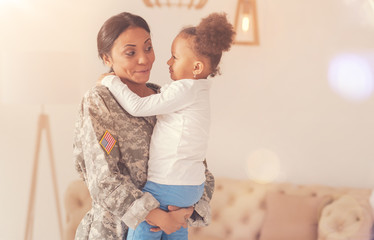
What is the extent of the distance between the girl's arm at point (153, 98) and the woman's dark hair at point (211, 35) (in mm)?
129

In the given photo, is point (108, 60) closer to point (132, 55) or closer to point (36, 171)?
point (132, 55)

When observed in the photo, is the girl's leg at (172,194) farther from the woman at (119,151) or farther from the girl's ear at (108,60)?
the girl's ear at (108,60)

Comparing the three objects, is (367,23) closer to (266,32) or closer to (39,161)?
(266,32)

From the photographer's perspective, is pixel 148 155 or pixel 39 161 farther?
pixel 39 161

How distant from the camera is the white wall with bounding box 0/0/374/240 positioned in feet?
10.4

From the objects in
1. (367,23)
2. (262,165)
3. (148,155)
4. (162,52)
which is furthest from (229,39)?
(367,23)

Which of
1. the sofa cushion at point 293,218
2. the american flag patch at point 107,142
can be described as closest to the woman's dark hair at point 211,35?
the american flag patch at point 107,142

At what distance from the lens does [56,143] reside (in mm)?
3172

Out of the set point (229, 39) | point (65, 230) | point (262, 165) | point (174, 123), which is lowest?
point (65, 230)

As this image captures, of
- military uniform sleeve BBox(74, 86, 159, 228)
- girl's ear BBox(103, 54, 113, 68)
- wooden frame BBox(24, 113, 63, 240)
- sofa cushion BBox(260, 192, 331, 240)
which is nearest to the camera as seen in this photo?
military uniform sleeve BBox(74, 86, 159, 228)

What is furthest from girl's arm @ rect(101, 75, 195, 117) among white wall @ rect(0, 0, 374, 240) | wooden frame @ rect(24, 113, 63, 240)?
wooden frame @ rect(24, 113, 63, 240)

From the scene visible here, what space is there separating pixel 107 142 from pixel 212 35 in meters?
0.49

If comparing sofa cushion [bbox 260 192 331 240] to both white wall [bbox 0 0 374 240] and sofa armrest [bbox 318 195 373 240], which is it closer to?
sofa armrest [bbox 318 195 373 240]

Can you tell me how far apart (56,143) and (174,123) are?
2032 mm
